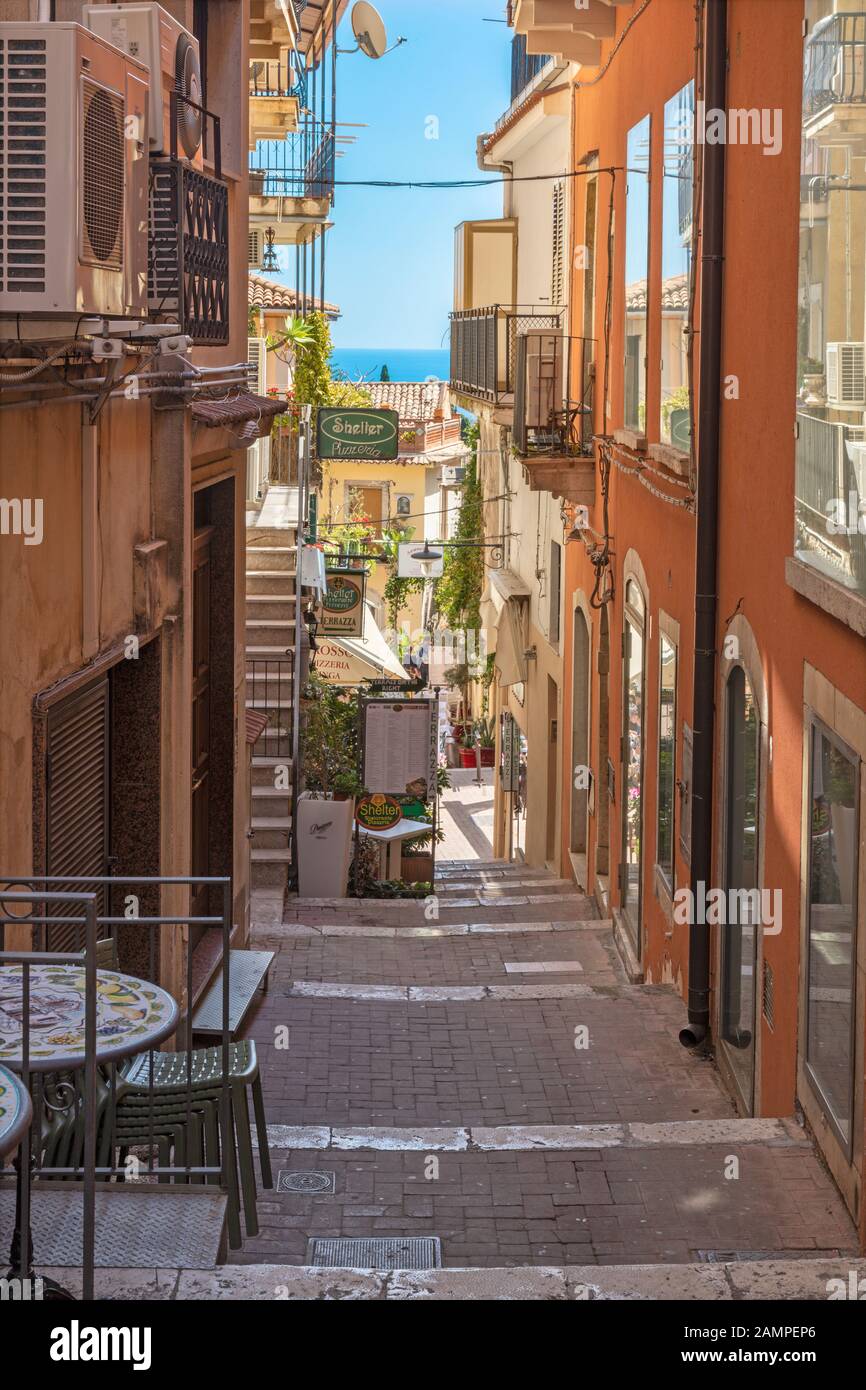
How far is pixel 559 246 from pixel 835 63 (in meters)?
14.5

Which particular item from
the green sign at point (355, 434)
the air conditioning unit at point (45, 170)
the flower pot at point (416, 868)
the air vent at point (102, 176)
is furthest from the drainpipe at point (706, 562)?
the green sign at point (355, 434)

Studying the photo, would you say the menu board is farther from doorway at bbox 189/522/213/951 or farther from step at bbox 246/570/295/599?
doorway at bbox 189/522/213/951

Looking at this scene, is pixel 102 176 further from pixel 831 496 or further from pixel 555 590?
pixel 555 590

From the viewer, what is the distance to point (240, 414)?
439 inches

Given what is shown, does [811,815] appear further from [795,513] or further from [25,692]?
[25,692]

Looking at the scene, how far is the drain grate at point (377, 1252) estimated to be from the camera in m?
7.06

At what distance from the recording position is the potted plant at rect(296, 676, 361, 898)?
57.4 feet

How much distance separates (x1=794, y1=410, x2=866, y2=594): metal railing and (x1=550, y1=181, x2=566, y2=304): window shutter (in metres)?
13.3

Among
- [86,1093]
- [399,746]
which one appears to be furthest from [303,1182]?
[399,746]

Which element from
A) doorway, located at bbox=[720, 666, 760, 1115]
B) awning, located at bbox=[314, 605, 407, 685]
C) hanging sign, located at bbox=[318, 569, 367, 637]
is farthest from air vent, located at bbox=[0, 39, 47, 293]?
awning, located at bbox=[314, 605, 407, 685]

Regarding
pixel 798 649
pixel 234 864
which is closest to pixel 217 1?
pixel 234 864

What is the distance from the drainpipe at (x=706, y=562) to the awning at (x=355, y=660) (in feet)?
44.4
